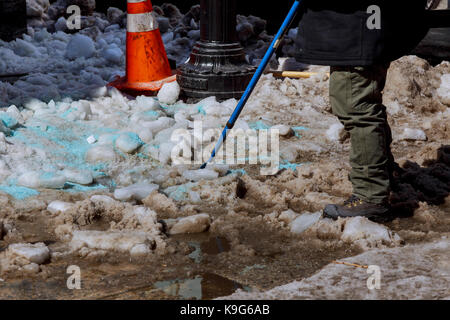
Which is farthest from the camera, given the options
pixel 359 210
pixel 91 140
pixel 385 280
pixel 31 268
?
pixel 91 140

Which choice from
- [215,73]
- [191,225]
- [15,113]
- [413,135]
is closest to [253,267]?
[191,225]

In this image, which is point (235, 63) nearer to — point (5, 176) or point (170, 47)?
point (170, 47)

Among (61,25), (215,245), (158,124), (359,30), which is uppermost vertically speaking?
(359,30)

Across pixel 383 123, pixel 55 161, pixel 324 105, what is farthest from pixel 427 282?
pixel 324 105

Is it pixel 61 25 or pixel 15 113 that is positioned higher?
pixel 61 25

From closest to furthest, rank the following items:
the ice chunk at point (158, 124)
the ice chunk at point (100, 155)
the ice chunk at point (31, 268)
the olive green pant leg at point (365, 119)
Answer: the ice chunk at point (31, 268), the olive green pant leg at point (365, 119), the ice chunk at point (100, 155), the ice chunk at point (158, 124)

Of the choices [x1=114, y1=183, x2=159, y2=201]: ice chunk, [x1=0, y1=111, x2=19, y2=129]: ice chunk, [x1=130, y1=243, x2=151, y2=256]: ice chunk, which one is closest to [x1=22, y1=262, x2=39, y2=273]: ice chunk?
[x1=130, y1=243, x2=151, y2=256]: ice chunk

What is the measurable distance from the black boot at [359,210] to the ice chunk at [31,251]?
4.73 feet

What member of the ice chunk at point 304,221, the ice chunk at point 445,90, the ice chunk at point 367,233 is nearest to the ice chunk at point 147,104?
the ice chunk at point 304,221

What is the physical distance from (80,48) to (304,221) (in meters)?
4.13

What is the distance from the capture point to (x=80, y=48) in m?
6.86

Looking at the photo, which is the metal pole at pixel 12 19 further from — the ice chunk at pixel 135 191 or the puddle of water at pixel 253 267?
the puddle of water at pixel 253 267

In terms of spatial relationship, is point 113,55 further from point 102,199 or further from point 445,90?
point 102,199

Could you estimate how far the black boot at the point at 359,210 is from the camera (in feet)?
11.5
